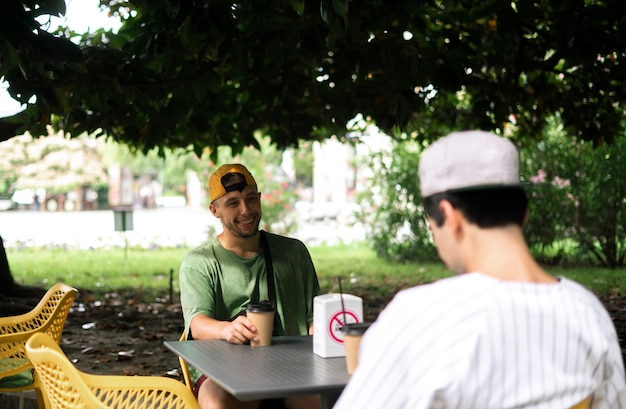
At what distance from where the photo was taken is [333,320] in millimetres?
3162

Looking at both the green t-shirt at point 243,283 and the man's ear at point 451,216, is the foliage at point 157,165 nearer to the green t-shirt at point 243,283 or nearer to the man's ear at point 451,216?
the green t-shirt at point 243,283

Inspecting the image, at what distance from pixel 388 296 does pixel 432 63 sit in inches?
241

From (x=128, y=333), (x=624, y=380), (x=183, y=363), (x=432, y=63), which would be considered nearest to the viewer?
(x=624, y=380)

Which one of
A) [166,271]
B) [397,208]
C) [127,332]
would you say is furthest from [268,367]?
[397,208]

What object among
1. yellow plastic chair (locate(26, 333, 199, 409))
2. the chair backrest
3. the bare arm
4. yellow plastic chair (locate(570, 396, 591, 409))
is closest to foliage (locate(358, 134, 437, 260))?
the chair backrest

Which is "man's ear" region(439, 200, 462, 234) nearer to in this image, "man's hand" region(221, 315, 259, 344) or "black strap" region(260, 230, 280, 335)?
"man's hand" region(221, 315, 259, 344)

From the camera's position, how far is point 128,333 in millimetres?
9180

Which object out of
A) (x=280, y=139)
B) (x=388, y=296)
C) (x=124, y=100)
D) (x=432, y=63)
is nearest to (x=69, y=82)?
(x=124, y=100)

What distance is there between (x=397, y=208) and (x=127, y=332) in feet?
25.7

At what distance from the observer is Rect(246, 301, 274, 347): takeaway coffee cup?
135 inches

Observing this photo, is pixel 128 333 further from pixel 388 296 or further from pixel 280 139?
pixel 388 296

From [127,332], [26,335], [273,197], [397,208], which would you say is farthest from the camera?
[273,197]

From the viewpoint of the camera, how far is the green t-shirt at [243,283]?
3922 mm

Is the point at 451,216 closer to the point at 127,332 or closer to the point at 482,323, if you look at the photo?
the point at 482,323
